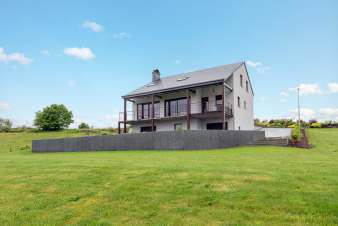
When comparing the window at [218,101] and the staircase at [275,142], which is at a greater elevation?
the window at [218,101]

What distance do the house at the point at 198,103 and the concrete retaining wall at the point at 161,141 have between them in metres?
3.24

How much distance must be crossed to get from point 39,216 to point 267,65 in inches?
804

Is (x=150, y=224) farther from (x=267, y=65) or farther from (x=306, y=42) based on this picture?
(x=267, y=65)

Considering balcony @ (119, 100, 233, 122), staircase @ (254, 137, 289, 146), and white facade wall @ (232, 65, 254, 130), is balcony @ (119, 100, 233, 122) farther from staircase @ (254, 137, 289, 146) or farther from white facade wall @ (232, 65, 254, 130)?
staircase @ (254, 137, 289, 146)

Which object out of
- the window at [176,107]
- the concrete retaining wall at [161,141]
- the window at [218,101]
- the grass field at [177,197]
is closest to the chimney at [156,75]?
the window at [176,107]

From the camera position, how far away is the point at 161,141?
51.1ft

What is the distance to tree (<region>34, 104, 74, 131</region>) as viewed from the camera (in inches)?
1633

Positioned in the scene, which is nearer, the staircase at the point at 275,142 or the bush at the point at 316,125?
the staircase at the point at 275,142

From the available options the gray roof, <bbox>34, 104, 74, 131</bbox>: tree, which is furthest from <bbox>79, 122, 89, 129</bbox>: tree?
the gray roof

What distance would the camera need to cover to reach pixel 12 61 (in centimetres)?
2150

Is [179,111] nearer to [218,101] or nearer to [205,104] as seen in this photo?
[205,104]

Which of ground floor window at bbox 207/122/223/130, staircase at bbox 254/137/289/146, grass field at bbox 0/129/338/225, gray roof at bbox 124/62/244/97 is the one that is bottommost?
grass field at bbox 0/129/338/225

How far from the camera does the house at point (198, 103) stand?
21125 millimetres

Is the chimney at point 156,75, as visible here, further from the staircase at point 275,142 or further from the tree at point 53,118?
the tree at point 53,118
